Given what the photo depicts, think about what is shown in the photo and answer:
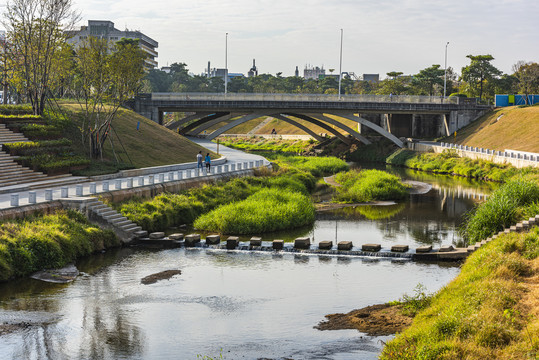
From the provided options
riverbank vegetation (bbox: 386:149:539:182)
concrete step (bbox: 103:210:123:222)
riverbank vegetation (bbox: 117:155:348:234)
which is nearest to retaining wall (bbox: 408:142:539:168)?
riverbank vegetation (bbox: 386:149:539:182)

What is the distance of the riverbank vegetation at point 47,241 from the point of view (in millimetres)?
24656

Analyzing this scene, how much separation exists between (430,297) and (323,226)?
1634cm

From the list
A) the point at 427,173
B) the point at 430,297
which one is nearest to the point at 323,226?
the point at 430,297

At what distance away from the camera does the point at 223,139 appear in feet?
392

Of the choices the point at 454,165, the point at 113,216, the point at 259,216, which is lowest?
the point at 259,216

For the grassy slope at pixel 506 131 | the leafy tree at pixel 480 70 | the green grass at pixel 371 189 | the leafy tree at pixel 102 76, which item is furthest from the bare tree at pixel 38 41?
the leafy tree at pixel 480 70

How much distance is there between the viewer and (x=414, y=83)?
417 ft

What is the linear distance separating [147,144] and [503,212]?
112 feet

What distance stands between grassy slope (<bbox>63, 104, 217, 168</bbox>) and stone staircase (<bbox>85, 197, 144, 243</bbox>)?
1574cm

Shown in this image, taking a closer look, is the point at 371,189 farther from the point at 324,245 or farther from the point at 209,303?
the point at 209,303

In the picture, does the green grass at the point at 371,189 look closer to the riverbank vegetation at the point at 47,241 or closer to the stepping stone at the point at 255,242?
the stepping stone at the point at 255,242

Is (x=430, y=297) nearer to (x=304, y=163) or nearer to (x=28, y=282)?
(x=28, y=282)

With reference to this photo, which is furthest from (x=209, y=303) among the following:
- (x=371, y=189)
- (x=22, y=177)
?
(x=371, y=189)

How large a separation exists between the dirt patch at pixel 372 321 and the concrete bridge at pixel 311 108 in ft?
202
